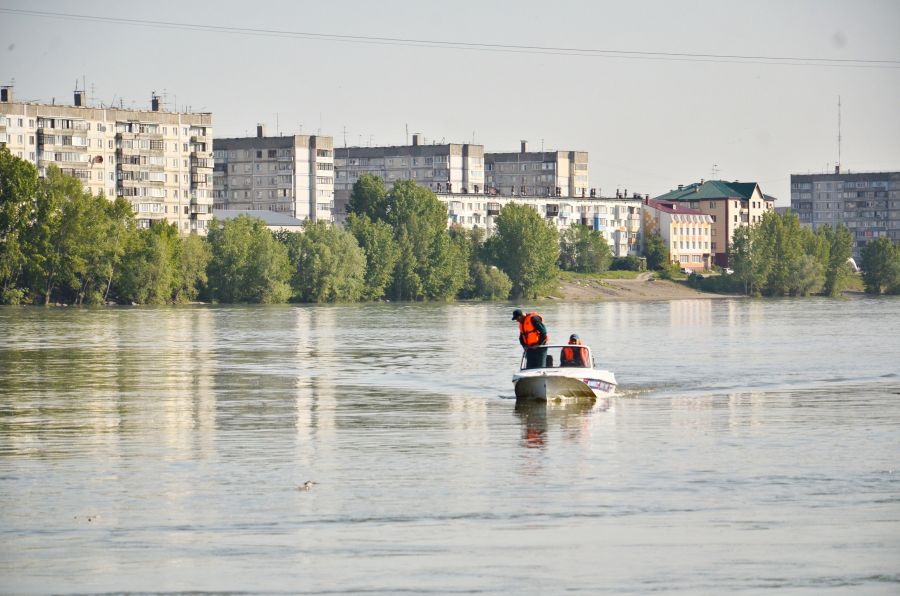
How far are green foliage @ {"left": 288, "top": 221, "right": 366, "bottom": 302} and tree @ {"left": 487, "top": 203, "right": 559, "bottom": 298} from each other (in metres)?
23.6

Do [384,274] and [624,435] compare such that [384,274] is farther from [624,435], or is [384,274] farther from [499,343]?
[624,435]

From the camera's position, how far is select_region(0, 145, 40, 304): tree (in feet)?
413

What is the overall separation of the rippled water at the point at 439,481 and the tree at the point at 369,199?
117 metres

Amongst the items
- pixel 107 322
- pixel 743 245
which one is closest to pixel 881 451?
pixel 107 322

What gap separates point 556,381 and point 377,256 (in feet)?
389

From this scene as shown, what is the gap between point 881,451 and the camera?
29.0 meters

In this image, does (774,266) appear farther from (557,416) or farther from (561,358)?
(557,416)

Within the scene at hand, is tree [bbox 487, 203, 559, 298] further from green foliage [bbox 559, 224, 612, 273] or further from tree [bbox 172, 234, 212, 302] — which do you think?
tree [bbox 172, 234, 212, 302]

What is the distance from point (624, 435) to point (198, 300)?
374 feet

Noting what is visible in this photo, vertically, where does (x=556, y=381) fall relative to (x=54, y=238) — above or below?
below

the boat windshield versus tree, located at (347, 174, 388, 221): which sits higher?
tree, located at (347, 174, 388, 221)

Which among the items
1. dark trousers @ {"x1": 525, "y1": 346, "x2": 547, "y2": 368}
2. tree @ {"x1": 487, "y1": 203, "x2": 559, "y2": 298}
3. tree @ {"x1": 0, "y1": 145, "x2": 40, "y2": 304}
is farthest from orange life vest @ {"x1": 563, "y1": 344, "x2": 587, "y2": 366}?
tree @ {"x1": 487, "y1": 203, "x2": 559, "y2": 298}

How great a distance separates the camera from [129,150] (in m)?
175

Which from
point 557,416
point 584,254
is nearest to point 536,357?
point 557,416
